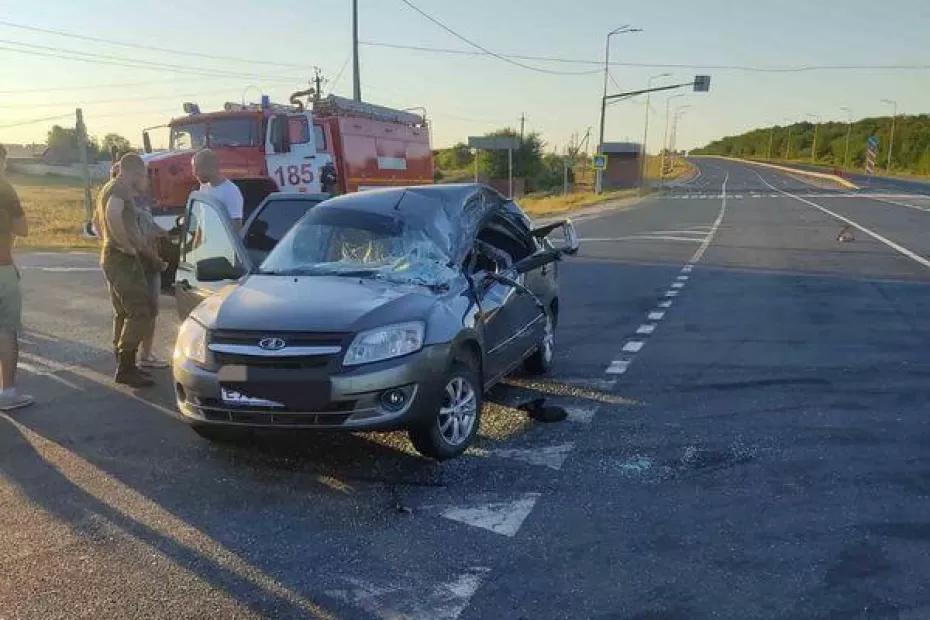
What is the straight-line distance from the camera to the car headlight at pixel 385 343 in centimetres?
460

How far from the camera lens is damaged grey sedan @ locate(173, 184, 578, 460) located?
4594mm

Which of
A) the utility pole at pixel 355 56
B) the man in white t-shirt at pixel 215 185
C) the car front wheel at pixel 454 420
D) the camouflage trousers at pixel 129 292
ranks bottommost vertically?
the car front wheel at pixel 454 420

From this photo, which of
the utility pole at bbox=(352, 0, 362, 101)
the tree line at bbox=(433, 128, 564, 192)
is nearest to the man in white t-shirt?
the utility pole at bbox=(352, 0, 362, 101)

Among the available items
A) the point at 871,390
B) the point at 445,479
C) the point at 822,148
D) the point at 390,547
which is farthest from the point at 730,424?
the point at 822,148

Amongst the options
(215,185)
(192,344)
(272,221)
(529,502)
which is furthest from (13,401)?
(529,502)

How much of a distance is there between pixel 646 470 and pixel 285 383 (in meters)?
2.10

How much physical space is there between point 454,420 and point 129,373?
10.4 feet

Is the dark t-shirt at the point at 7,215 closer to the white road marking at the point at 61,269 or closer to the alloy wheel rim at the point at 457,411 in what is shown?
the alloy wheel rim at the point at 457,411

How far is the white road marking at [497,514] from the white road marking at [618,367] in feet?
9.79

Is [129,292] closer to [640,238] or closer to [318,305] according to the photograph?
[318,305]

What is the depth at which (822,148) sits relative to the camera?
443 ft

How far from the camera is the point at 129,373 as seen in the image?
22.3 ft

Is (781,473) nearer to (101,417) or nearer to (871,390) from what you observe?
(871,390)

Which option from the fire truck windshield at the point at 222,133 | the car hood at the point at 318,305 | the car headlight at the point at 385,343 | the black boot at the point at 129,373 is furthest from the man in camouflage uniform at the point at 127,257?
the fire truck windshield at the point at 222,133
